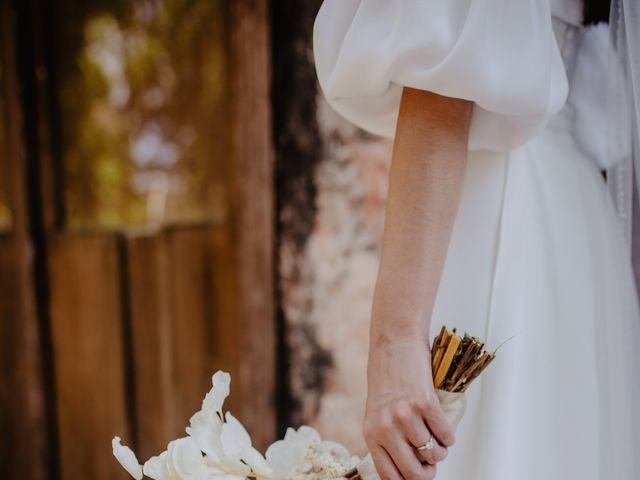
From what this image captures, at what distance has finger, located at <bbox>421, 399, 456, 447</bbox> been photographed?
62 cm

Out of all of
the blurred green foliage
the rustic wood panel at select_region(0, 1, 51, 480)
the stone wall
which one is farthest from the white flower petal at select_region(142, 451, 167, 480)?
the rustic wood panel at select_region(0, 1, 51, 480)

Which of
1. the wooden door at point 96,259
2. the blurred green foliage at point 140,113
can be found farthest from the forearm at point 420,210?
the blurred green foliage at point 140,113

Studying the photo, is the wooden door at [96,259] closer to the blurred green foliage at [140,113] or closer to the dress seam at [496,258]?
the blurred green foliage at [140,113]

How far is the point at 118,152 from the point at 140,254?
373 mm

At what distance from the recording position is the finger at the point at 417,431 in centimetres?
62

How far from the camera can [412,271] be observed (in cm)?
67

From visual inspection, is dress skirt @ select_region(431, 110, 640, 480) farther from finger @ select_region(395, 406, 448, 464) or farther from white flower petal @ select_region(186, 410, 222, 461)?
white flower petal @ select_region(186, 410, 222, 461)

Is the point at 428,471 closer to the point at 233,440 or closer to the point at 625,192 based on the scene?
the point at 233,440

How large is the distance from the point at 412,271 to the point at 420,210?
0.07m

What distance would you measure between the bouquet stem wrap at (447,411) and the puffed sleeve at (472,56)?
294mm

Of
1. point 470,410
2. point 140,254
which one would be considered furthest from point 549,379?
point 140,254

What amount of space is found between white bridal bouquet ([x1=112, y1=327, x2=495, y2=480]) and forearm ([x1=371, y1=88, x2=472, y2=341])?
53mm

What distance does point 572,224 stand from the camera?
79 cm

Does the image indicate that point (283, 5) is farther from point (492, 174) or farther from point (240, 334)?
point (492, 174)
